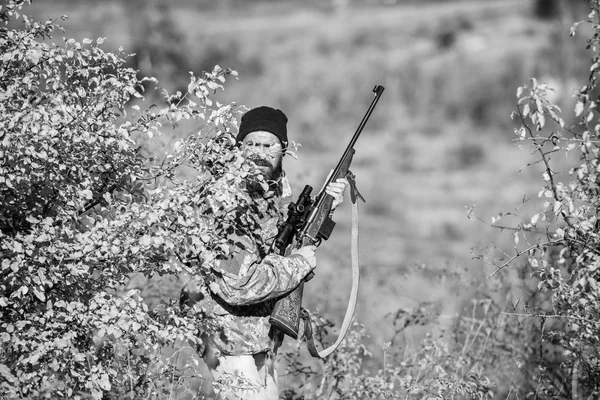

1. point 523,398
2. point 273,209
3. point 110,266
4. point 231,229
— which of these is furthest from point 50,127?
point 523,398

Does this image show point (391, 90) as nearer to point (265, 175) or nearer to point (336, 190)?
point (336, 190)

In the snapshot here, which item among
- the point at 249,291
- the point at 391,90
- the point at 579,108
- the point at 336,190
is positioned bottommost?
the point at 249,291

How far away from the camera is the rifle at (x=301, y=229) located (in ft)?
16.2

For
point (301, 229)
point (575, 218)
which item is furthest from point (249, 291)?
point (575, 218)

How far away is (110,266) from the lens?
4633 mm

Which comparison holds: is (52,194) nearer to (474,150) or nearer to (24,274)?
(24,274)

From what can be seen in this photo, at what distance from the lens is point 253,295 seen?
4812 millimetres

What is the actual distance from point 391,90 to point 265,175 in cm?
3261

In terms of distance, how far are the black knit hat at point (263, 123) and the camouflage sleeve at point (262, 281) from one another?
84 centimetres

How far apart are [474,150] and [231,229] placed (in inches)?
940

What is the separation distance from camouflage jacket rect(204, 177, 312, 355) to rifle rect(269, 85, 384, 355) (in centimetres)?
11

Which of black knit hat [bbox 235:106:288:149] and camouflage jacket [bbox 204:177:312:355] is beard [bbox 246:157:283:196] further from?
black knit hat [bbox 235:106:288:149]

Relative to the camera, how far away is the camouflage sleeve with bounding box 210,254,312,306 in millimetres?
4809

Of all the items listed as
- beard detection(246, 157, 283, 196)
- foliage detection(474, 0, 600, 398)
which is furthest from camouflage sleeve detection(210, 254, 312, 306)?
foliage detection(474, 0, 600, 398)
